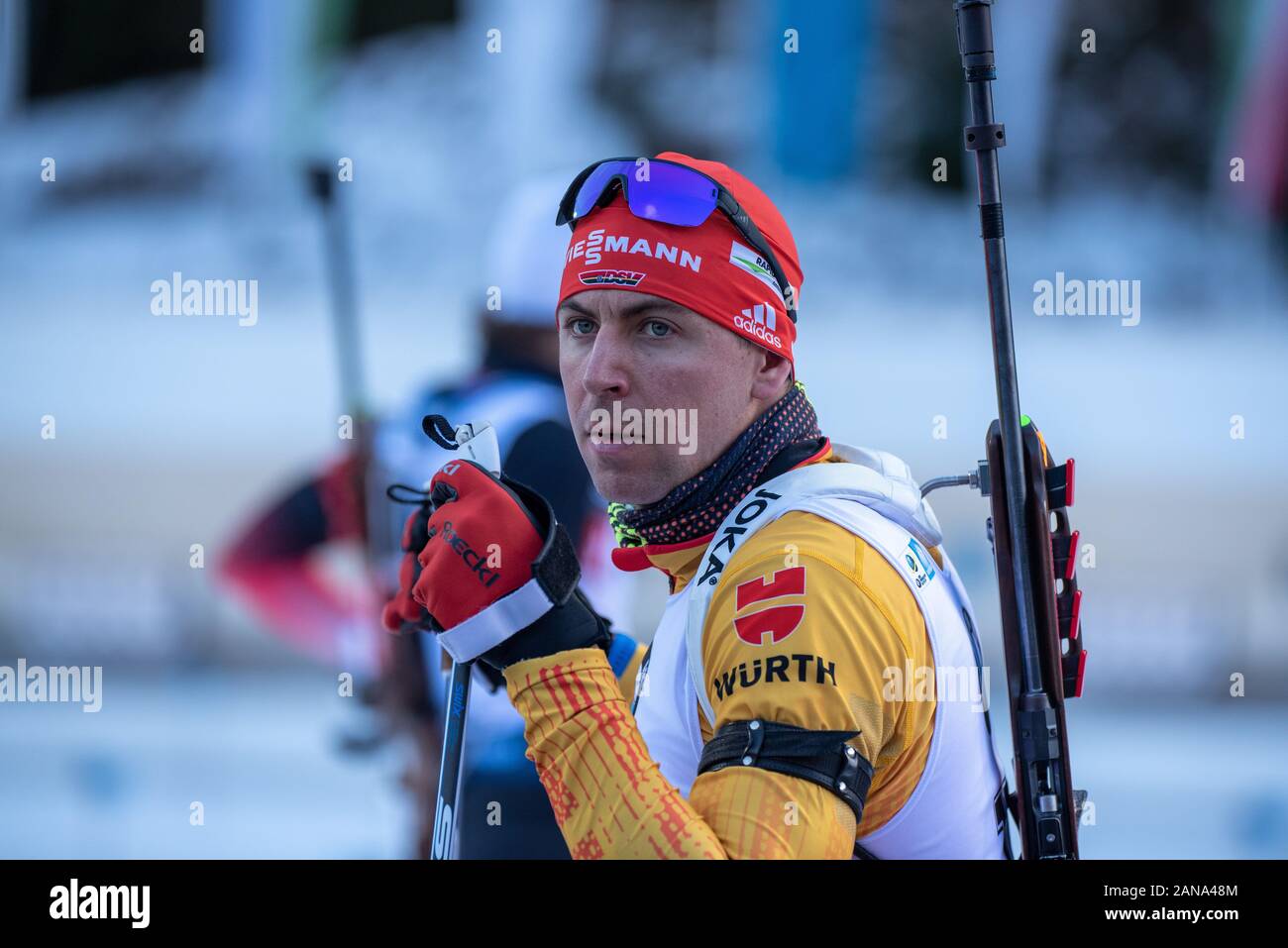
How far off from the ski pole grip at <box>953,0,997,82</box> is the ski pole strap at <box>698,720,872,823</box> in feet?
3.40

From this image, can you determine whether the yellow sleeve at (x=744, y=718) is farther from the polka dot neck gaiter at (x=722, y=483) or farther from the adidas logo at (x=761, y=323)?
the adidas logo at (x=761, y=323)

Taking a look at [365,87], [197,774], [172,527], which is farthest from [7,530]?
[365,87]

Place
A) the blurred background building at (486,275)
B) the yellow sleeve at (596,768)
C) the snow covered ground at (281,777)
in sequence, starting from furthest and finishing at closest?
the blurred background building at (486,275) < the snow covered ground at (281,777) < the yellow sleeve at (596,768)

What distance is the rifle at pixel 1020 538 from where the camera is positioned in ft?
6.38

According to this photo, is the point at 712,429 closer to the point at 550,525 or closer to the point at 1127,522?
the point at 550,525

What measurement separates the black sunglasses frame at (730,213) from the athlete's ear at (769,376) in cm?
10

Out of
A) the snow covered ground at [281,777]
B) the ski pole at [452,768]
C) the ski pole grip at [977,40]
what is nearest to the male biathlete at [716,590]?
the ski pole at [452,768]

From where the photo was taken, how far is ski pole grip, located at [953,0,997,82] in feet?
6.44

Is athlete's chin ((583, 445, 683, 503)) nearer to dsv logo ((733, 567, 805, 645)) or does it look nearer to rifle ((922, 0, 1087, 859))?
dsv logo ((733, 567, 805, 645))

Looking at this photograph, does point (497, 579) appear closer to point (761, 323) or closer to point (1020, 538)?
point (761, 323)

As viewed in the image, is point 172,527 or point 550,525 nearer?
point 550,525

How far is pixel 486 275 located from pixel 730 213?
3268 mm

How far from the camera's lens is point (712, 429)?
1.94 m
